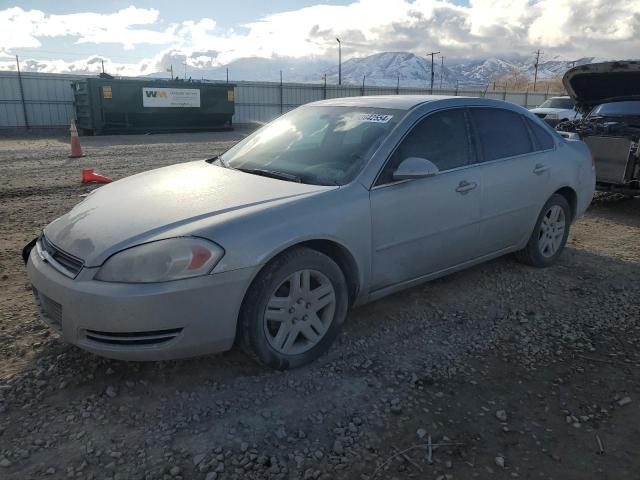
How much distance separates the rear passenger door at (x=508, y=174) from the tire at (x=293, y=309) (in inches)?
62.6

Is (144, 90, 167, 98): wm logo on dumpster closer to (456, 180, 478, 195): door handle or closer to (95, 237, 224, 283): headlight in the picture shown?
(456, 180, 478, 195): door handle

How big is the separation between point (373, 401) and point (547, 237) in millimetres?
2915

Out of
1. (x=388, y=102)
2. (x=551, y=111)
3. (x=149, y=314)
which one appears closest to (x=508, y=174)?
(x=388, y=102)

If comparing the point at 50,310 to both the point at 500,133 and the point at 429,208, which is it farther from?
the point at 500,133

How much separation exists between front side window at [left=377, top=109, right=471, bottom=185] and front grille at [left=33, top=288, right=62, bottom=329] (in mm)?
1999

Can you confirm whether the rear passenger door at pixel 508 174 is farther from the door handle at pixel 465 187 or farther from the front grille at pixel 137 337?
the front grille at pixel 137 337

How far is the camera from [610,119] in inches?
324

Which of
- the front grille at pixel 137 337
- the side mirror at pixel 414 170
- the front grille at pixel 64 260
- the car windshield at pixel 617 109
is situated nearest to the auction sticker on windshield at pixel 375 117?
the side mirror at pixel 414 170

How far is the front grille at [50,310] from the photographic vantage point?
2758 mm

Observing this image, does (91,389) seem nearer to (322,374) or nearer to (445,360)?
(322,374)

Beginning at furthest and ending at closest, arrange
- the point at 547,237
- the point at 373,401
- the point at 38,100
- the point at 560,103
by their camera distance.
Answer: the point at 38,100 → the point at 560,103 → the point at 547,237 → the point at 373,401

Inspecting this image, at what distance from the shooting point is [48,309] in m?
2.88

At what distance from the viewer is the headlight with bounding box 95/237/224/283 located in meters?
2.58

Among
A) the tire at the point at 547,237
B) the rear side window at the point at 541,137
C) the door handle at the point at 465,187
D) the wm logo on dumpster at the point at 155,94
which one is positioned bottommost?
the tire at the point at 547,237
